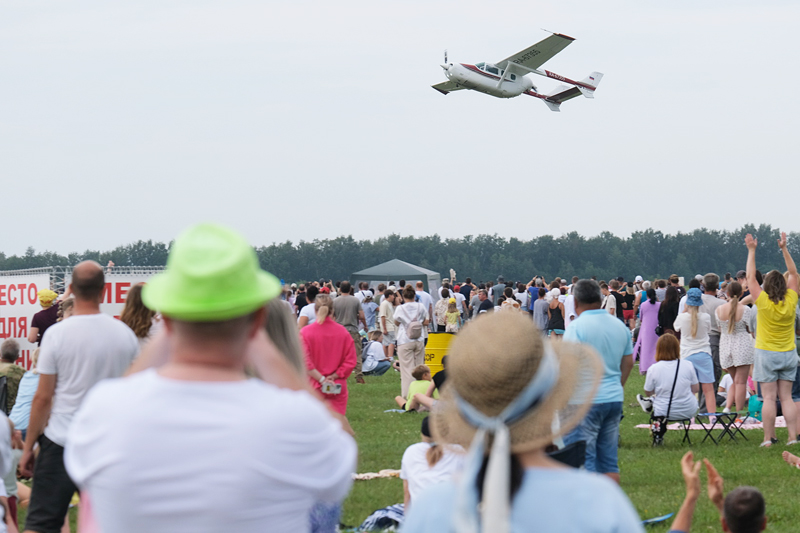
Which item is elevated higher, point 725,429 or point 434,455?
point 434,455

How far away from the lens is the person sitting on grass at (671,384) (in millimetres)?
10008

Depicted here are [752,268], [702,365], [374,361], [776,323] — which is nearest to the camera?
[752,268]

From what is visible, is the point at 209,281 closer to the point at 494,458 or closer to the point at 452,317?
the point at 494,458

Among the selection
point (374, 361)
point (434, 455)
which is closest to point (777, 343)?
point (434, 455)

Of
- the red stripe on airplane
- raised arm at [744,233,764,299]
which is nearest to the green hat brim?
raised arm at [744,233,764,299]

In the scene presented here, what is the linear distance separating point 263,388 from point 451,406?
1.22ft

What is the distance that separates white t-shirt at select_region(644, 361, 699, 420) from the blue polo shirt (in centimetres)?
383

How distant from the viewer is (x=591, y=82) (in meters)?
37.8

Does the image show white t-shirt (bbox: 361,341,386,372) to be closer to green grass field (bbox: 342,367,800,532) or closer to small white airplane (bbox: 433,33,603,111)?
green grass field (bbox: 342,367,800,532)

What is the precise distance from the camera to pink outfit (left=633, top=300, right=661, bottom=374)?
559 inches

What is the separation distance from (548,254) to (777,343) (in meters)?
134

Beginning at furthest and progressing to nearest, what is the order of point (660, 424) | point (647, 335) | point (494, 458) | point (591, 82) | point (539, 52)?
point (591, 82) < point (539, 52) < point (647, 335) < point (660, 424) < point (494, 458)

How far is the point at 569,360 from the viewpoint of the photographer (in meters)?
1.89

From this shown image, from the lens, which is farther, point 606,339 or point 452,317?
point 452,317
